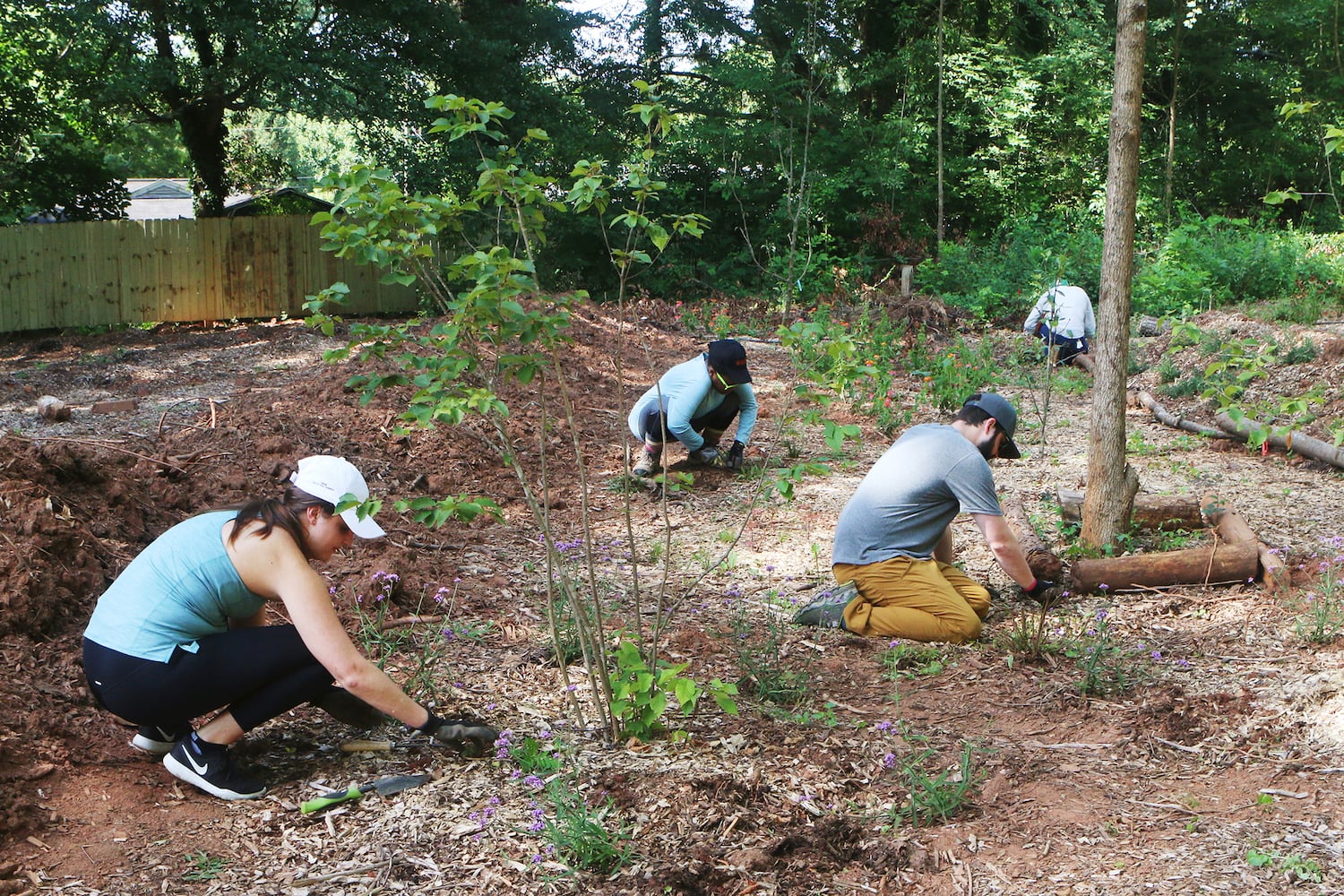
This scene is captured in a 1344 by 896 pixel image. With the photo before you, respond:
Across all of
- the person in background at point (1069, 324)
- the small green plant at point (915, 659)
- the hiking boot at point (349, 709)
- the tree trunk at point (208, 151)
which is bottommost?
the small green plant at point (915, 659)

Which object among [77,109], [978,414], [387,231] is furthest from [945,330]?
[77,109]

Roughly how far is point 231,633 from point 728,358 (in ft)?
12.9

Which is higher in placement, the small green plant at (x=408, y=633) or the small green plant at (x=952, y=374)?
the small green plant at (x=952, y=374)

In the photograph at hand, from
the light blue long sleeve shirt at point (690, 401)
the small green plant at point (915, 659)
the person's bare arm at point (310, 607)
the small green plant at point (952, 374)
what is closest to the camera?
the person's bare arm at point (310, 607)

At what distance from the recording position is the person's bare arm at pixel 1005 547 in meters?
4.30

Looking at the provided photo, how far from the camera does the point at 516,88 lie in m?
16.2

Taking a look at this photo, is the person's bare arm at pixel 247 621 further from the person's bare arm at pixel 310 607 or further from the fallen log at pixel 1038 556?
the fallen log at pixel 1038 556

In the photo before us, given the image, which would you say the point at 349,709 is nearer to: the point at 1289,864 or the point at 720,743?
the point at 720,743

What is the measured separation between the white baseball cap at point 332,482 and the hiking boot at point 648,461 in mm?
3978

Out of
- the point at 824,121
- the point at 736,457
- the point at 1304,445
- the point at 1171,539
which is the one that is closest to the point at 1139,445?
the point at 1304,445

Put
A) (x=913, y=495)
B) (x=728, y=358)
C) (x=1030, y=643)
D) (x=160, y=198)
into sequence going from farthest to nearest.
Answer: (x=160, y=198) < (x=728, y=358) < (x=913, y=495) < (x=1030, y=643)

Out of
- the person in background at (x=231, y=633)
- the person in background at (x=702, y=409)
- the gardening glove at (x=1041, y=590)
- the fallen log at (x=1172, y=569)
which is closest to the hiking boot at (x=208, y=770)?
the person in background at (x=231, y=633)

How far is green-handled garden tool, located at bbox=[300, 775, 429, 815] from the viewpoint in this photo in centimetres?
302

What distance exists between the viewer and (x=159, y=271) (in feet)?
49.4
